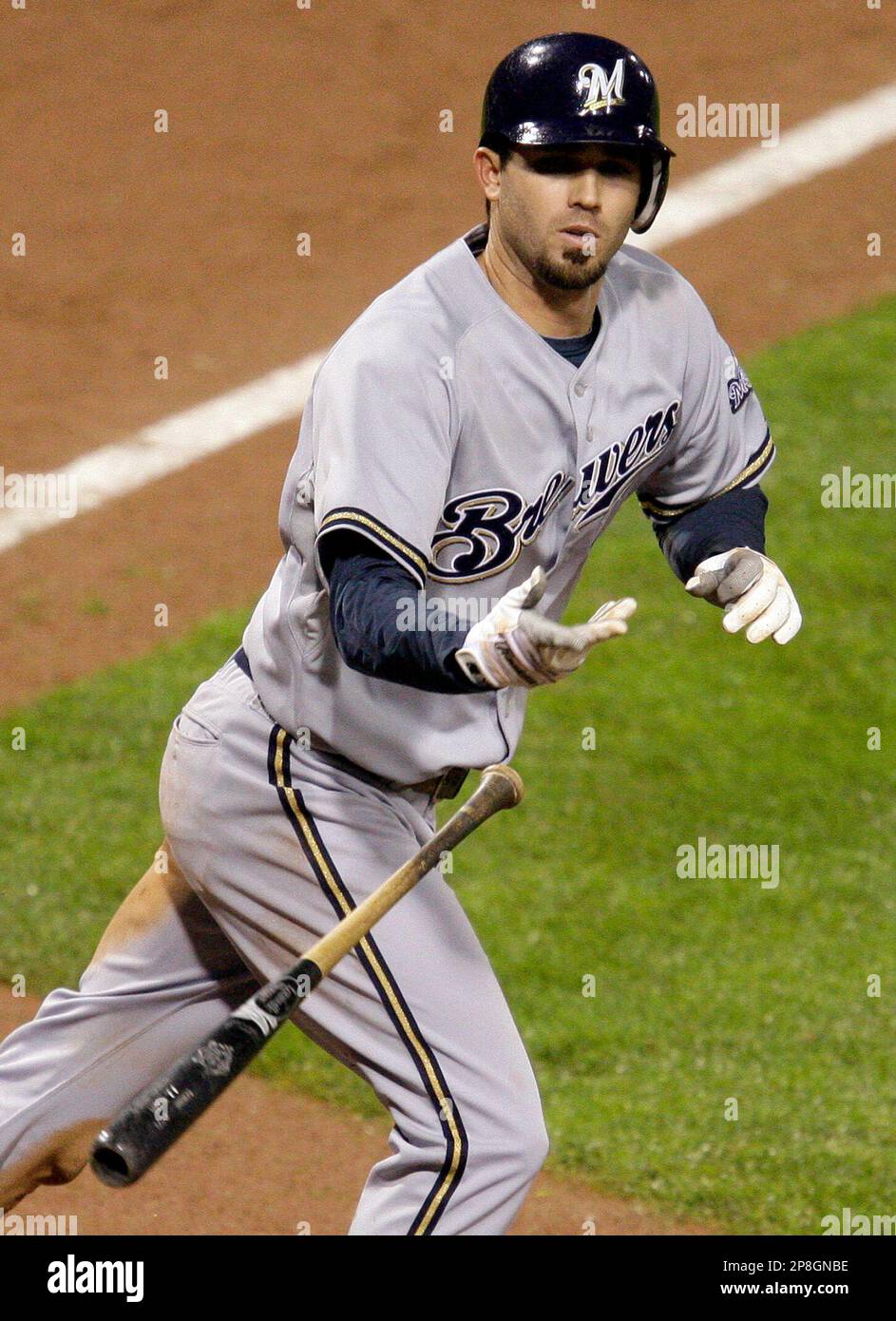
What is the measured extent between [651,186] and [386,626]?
36.3 inches

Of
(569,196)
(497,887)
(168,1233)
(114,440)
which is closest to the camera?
(569,196)

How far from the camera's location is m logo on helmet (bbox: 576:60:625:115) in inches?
117

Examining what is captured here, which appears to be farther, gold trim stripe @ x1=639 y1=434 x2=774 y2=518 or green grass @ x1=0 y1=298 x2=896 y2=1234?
green grass @ x1=0 y1=298 x2=896 y2=1234

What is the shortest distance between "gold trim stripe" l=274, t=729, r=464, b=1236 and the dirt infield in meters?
3.18

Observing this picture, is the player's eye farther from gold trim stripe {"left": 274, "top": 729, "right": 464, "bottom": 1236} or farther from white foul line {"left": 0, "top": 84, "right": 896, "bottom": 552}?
white foul line {"left": 0, "top": 84, "right": 896, "bottom": 552}

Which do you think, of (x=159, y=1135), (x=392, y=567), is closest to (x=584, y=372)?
(x=392, y=567)

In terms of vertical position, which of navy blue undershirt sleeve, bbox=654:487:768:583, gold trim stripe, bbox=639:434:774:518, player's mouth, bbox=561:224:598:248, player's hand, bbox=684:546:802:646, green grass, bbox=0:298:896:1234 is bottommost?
green grass, bbox=0:298:896:1234

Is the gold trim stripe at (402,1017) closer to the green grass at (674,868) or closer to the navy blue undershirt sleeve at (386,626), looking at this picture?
the navy blue undershirt sleeve at (386,626)

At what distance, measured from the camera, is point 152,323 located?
25.6 ft

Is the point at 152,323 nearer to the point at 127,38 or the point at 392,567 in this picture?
the point at 127,38

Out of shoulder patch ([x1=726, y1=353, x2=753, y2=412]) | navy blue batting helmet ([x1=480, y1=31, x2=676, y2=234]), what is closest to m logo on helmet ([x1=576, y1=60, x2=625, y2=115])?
navy blue batting helmet ([x1=480, y1=31, x2=676, y2=234])

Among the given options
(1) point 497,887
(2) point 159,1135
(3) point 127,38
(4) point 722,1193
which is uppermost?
(3) point 127,38

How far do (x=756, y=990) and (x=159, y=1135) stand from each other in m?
2.57

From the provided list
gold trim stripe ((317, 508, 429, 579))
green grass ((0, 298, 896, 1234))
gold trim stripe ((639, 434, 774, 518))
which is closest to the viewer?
gold trim stripe ((317, 508, 429, 579))
